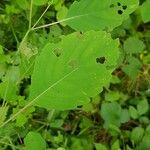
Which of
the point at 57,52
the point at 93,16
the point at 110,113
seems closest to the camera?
the point at 57,52

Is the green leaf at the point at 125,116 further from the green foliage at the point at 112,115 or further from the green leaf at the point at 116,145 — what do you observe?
the green leaf at the point at 116,145

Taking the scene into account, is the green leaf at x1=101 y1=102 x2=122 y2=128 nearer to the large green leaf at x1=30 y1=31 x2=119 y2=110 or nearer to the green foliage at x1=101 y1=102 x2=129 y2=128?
the green foliage at x1=101 y1=102 x2=129 y2=128

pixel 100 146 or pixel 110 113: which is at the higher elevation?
pixel 110 113

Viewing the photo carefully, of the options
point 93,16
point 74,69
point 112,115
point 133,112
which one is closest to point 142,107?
point 133,112

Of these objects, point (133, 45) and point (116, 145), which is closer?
point (116, 145)

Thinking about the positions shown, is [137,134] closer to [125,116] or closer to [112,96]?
[125,116]

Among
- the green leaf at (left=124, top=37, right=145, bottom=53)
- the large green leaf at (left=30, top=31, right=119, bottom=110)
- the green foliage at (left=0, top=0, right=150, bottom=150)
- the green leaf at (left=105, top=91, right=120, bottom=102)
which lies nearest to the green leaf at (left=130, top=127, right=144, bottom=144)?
the green foliage at (left=0, top=0, right=150, bottom=150)

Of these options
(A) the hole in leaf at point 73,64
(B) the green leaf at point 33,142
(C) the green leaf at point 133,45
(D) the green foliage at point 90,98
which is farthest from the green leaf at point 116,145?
(A) the hole in leaf at point 73,64
